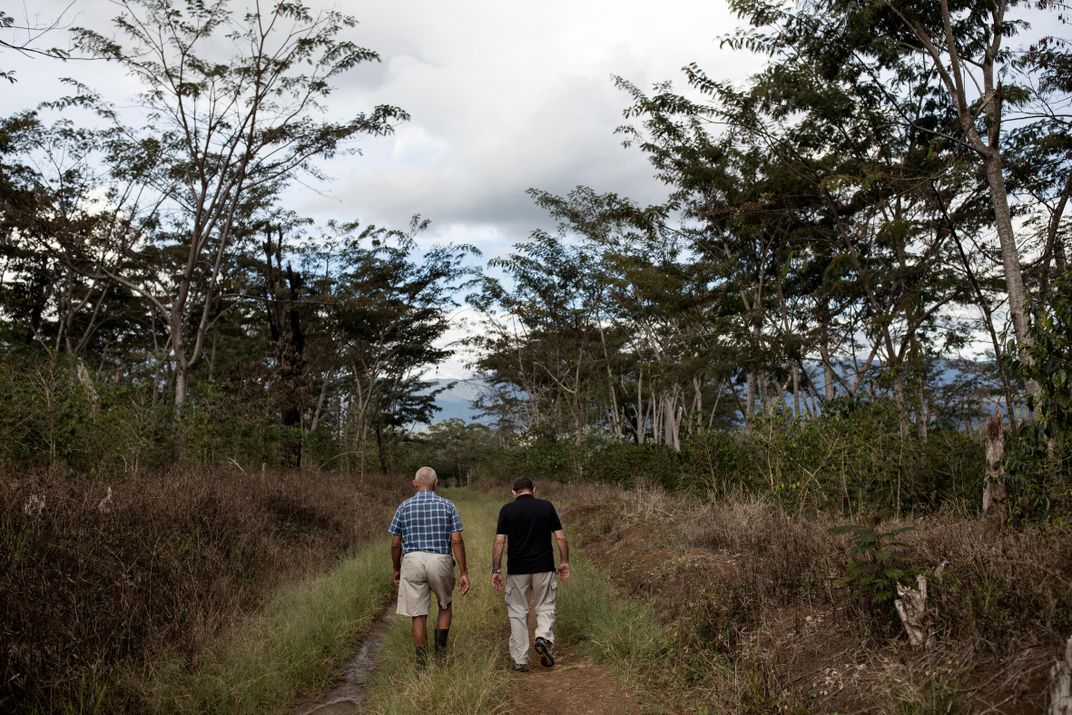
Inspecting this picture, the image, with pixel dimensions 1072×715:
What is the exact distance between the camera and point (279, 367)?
19.5m

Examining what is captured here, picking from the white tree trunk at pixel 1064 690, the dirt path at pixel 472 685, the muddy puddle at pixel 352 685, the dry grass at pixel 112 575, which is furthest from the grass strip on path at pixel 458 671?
the white tree trunk at pixel 1064 690

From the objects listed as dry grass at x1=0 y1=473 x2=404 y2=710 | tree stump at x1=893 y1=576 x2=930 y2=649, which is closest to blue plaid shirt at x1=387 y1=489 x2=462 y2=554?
dry grass at x1=0 y1=473 x2=404 y2=710

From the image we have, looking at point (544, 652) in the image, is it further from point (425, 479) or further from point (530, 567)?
point (425, 479)

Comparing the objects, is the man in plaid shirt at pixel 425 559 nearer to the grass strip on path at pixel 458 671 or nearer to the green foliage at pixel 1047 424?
the grass strip on path at pixel 458 671

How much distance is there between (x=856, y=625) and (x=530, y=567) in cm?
297

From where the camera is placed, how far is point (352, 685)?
6.45 m

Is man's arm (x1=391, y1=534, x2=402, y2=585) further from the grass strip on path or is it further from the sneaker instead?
the sneaker

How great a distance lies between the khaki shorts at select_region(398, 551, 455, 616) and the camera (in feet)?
21.7

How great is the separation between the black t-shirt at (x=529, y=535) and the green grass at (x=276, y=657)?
2.02 metres

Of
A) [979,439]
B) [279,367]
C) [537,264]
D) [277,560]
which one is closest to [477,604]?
[277,560]

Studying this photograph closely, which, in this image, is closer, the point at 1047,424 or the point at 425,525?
the point at 1047,424

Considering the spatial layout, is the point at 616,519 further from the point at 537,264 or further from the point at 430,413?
the point at 430,413

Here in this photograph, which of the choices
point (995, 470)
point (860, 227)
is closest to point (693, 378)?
point (860, 227)

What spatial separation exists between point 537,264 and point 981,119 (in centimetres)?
1983
